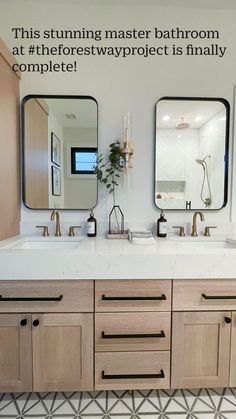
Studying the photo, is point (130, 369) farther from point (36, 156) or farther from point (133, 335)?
point (36, 156)

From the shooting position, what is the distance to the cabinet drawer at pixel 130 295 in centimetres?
125

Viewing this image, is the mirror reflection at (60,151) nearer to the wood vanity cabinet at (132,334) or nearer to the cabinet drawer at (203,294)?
the wood vanity cabinet at (132,334)

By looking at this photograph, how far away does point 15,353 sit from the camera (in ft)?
4.16

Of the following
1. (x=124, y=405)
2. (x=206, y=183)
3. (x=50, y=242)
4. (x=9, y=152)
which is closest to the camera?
(x=124, y=405)

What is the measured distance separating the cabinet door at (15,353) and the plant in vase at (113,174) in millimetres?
800

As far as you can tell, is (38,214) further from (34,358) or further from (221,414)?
(221,414)

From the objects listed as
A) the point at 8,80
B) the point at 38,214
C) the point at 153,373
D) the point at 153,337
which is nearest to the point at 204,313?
the point at 153,337

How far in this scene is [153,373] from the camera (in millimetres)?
1286

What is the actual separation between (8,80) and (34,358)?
1.65 metres

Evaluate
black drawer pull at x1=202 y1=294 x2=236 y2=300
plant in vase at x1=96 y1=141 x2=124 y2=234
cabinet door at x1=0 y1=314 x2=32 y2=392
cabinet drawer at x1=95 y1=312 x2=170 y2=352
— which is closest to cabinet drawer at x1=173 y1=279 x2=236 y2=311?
black drawer pull at x1=202 y1=294 x2=236 y2=300

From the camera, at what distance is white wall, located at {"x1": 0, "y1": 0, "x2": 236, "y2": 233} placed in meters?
1.73

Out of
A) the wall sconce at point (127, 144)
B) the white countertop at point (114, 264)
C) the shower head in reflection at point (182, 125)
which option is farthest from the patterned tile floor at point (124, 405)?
the shower head in reflection at point (182, 125)

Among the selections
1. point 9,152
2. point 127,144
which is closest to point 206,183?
point 127,144

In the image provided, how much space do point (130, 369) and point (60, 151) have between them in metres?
1.44
